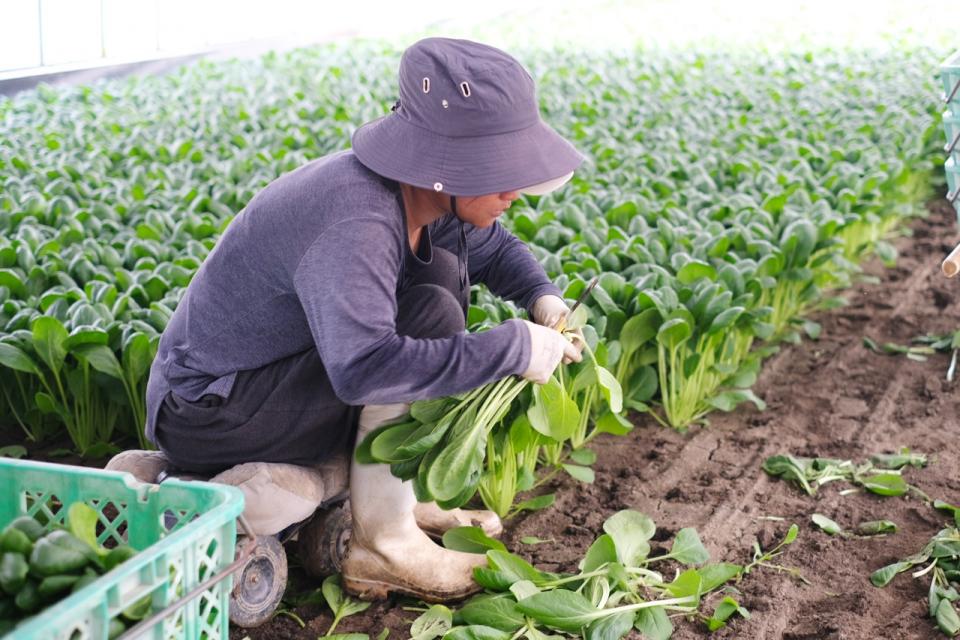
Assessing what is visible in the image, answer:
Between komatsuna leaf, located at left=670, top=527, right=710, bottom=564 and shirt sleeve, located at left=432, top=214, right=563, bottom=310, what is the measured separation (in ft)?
2.15

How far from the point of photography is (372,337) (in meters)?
1.91

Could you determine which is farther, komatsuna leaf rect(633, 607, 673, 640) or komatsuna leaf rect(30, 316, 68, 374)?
komatsuna leaf rect(30, 316, 68, 374)

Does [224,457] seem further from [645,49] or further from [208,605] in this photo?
[645,49]

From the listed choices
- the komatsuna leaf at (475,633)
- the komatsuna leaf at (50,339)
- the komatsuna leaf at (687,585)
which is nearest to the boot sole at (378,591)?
the komatsuna leaf at (475,633)

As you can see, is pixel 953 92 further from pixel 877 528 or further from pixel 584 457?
pixel 584 457

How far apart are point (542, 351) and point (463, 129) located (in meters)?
0.47

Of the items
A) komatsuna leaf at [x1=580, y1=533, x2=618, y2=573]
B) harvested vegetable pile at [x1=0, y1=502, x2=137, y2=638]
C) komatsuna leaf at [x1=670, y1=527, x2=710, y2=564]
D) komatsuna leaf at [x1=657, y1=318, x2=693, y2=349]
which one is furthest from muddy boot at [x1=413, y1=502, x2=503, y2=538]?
harvested vegetable pile at [x1=0, y1=502, x2=137, y2=638]

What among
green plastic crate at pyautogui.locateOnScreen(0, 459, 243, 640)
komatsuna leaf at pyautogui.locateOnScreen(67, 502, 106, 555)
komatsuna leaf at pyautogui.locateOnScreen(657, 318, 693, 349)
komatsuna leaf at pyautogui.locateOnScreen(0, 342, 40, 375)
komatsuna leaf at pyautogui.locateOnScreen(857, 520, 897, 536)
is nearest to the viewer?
green plastic crate at pyautogui.locateOnScreen(0, 459, 243, 640)

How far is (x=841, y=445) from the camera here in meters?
3.32

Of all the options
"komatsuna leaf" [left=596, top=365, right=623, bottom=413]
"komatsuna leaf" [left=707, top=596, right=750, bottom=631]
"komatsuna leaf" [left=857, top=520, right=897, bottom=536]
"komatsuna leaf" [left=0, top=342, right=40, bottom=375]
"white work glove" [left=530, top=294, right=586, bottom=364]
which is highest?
"white work glove" [left=530, top=294, right=586, bottom=364]

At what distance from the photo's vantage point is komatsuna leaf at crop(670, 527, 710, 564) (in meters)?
2.48

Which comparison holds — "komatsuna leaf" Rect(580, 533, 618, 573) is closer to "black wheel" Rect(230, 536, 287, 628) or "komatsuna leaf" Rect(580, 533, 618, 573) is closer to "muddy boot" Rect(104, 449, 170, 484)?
"black wheel" Rect(230, 536, 287, 628)

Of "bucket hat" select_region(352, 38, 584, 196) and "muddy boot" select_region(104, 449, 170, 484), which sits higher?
"bucket hat" select_region(352, 38, 584, 196)

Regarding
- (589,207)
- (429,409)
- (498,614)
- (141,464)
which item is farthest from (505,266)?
(589,207)
